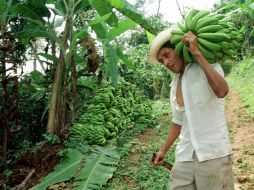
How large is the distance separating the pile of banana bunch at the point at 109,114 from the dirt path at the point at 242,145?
1.75 m

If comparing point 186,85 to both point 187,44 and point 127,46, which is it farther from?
point 127,46

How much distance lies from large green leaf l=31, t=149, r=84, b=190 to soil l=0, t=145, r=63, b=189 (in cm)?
23

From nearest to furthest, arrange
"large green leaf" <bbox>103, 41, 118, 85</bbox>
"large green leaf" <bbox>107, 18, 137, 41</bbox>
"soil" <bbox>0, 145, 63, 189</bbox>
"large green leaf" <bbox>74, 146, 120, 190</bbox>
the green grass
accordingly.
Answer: "large green leaf" <bbox>74, 146, 120, 190</bbox>, "soil" <bbox>0, 145, 63, 189</bbox>, "large green leaf" <bbox>103, 41, 118, 85</bbox>, "large green leaf" <bbox>107, 18, 137, 41</bbox>, the green grass

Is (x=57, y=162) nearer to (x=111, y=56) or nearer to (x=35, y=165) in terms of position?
(x=35, y=165)

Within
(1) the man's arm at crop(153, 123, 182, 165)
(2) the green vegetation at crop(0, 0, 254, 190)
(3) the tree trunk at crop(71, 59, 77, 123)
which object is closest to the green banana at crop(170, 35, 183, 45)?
(1) the man's arm at crop(153, 123, 182, 165)

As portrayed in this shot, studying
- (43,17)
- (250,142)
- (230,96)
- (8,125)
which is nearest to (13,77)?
(8,125)

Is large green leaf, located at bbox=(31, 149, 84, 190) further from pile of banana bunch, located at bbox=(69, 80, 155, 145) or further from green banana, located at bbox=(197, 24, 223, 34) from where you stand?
green banana, located at bbox=(197, 24, 223, 34)

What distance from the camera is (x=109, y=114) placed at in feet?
21.2

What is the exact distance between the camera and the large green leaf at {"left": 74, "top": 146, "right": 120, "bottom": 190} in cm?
418

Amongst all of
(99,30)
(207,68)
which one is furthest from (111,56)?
(207,68)

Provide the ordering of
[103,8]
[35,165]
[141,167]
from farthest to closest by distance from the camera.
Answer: [103,8] < [141,167] < [35,165]

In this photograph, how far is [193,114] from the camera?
2.56 metres

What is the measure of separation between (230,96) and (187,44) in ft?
32.3

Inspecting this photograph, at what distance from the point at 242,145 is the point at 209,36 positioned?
3.66 m
